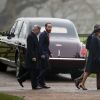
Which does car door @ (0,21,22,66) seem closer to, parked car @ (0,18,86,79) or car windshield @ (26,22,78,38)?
parked car @ (0,18,86,79)

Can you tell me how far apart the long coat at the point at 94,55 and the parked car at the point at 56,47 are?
109 inches

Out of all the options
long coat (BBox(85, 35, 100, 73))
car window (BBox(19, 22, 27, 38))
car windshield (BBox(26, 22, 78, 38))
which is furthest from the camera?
car windshield (BBox(26, 22, 78, 38))

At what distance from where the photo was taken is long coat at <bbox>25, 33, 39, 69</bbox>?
17.3 m

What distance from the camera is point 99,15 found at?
42.6 m

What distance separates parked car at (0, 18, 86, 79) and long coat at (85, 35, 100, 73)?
2765mm

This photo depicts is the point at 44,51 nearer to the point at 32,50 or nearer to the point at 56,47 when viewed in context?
the point at 32,50

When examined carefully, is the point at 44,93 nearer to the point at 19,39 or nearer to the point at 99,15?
the point at 19,39

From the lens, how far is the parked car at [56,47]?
65.7ft

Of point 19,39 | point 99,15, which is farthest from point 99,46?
point 99,15

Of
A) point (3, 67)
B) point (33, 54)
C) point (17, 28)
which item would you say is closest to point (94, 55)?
point (33, 54)

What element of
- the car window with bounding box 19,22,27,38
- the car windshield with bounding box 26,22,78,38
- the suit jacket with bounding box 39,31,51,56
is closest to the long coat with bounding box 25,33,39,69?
the suit jacket with bounding box 39,31,51,56

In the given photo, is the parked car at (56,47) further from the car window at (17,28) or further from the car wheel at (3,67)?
the car wheel at (3,67)

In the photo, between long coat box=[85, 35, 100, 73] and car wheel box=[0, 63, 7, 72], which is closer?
long coat box=[85, 35, 100, 73]

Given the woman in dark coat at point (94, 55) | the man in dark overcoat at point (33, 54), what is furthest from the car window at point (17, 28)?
the woman in dark coat at point (94, 55)
